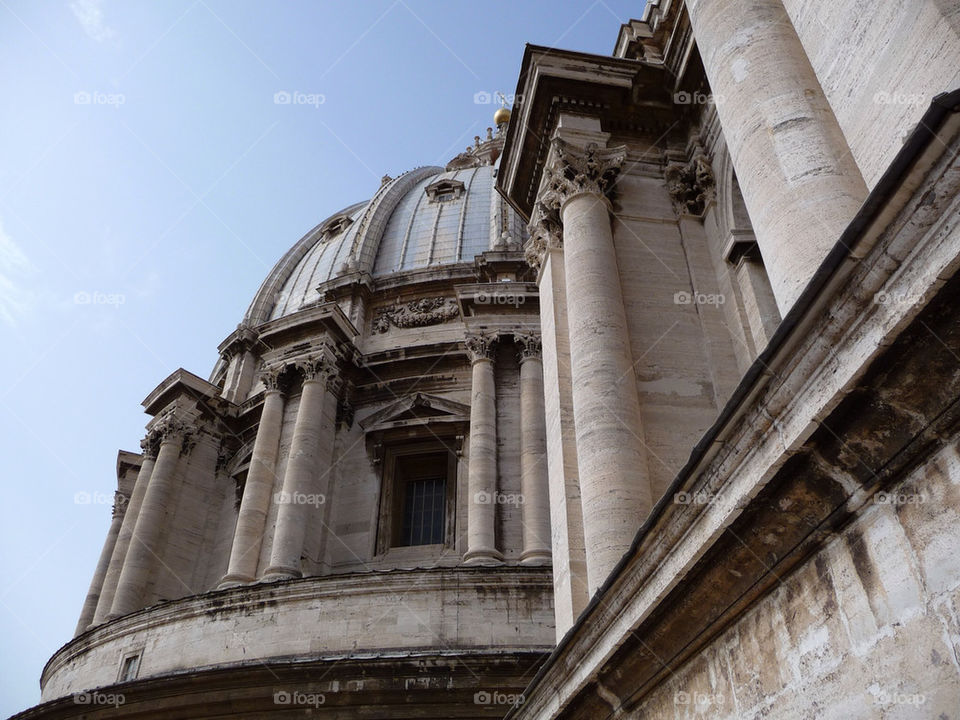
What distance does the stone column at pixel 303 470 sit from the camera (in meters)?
18.8

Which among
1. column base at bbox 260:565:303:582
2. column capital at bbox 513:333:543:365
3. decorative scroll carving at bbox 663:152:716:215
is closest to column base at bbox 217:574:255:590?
column base at bbox 260:565:303:582

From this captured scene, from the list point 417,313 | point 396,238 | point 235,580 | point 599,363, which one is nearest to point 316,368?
point 417,313

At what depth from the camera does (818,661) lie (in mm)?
3406

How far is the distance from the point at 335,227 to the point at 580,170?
103 feet

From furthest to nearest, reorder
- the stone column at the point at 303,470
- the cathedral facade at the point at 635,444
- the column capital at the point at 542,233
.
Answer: the stone column at the point at 303,470 < the column capital at the point at 542,233 < the cathedral facade at the point at 635,444

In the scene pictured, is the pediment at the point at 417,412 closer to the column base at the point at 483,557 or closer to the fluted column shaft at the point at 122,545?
the column base at the point at 483,557

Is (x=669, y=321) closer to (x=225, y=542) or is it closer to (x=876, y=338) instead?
(x=876, y=338)

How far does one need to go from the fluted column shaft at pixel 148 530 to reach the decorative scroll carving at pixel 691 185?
18550 millimetres

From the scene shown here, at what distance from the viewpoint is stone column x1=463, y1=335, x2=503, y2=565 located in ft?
59.9

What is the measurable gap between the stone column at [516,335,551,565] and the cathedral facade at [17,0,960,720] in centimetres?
10

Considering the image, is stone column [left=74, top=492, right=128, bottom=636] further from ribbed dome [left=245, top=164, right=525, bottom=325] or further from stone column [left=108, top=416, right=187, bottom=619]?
ribbed dome [left=245, top=164, right=525, bottom=325]

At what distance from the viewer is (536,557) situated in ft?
56.7

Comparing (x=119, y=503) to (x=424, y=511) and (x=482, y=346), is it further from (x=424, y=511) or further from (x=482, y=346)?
(x=482, y=346)

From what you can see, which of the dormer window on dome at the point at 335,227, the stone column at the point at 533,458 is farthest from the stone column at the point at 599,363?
the dormer window on dome at the point at 335,227
